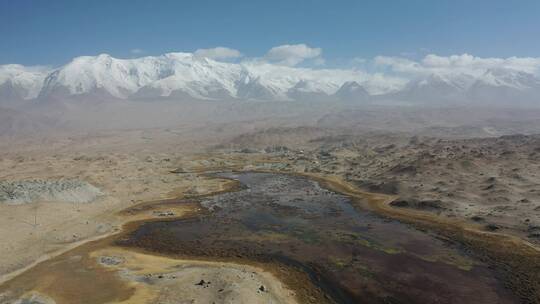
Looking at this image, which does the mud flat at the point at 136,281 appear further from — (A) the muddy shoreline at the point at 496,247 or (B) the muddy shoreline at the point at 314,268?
(A) the muddy shoreline at the point at 496,247

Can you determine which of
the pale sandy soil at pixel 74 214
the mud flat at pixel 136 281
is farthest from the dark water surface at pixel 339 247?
the pale sandy soil at pixel 74 214

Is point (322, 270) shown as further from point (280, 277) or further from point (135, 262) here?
point (135, 262)

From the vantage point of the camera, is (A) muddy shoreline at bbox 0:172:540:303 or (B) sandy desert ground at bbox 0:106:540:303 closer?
(A) muddy shoreline at bbox 0:172:540:303

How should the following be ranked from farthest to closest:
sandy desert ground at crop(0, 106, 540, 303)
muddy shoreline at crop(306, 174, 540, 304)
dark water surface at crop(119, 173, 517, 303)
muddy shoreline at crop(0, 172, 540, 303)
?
sandy desert ground at crop(0, 106, 540, 303), muddy shoreline at crop(306, 174, 540, 304), dark water surface at crop(119, 173, 517, 303), muddy shoreline at crop(0, 172, 540, 303)

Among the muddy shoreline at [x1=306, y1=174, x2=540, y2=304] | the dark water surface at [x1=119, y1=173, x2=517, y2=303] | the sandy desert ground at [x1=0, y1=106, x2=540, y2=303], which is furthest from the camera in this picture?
the sandy desert ground at [x1=0, y1=106, x2=540, y2=303]

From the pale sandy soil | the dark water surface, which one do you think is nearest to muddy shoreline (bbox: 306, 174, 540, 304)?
the dark water surface

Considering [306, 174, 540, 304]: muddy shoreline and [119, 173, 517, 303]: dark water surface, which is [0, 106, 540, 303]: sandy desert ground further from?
[119, 173, 517, 303]: dark water surface

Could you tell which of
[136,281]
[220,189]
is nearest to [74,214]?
[136,281]

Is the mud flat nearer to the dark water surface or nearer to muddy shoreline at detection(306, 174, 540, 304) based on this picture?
the dark water surface

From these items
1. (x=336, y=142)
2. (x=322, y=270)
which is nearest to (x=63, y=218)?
(x=322, y=270)

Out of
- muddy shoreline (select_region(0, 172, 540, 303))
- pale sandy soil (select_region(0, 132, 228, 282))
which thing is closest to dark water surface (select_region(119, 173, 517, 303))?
muddy shoreline (select_region(0, 172, 540, 303))
